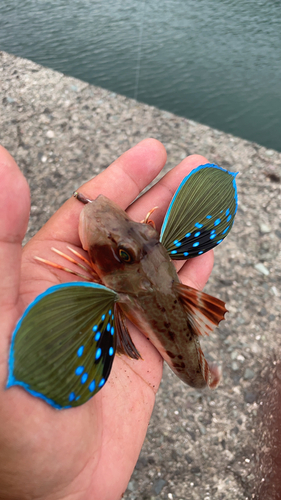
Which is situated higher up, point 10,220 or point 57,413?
point 10,220

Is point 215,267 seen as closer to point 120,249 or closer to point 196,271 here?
point 196,271

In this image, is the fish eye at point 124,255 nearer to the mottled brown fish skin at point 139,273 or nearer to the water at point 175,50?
the mottled brown fish skin at point 139,273

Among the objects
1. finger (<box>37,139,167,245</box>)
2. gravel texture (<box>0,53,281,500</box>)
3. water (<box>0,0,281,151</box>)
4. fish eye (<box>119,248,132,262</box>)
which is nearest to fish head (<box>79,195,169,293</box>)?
fish eye (<box>119,248,132,262</box>)

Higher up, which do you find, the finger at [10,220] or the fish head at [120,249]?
the finger at [10,220]

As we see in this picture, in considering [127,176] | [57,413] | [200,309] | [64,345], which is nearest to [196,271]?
[200,309]

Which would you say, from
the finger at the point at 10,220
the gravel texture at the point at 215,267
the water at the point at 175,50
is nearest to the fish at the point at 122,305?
the finger at the point at 10,220

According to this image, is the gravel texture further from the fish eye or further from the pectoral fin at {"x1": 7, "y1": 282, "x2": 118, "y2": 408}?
the fish eye

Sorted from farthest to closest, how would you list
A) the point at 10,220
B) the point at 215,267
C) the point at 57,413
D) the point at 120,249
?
1. the point at 215,267
2. the point at 120,249
3. the point at 57,413
4. the point at 10,220
